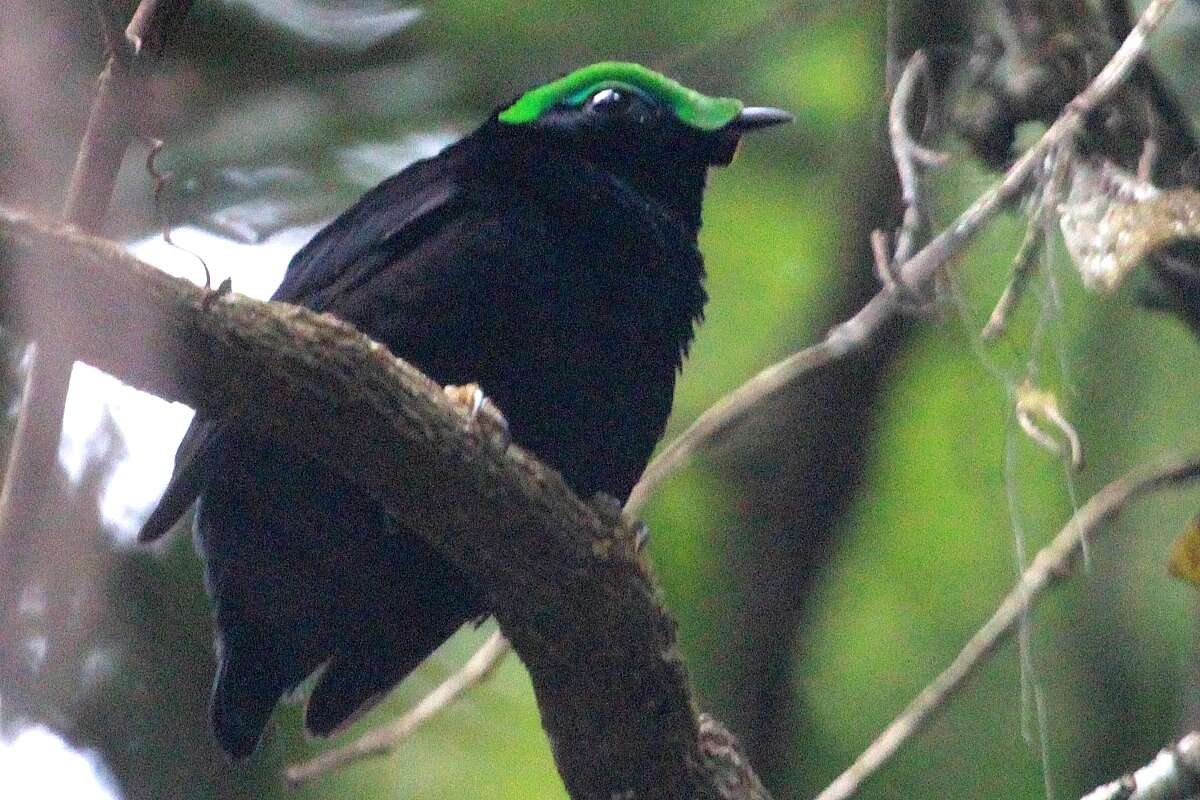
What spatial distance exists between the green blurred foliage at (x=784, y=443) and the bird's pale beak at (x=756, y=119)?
53cm

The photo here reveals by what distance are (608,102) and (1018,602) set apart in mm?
1321

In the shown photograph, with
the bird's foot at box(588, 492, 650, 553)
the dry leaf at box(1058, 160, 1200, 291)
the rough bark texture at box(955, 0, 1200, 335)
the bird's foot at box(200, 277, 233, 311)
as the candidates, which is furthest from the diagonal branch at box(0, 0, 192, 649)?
the rough bark texture at box(955, 0, 1200, 335)

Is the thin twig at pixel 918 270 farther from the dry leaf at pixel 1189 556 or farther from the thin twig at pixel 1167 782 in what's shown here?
the thin twig at pixel 1167 782

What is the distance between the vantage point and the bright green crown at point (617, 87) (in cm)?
357

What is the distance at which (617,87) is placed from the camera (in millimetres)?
3553

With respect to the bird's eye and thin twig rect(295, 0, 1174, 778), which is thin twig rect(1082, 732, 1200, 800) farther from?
the bird's eye

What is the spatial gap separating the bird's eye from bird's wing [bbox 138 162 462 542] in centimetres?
36

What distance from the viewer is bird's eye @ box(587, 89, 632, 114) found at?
3.52 m

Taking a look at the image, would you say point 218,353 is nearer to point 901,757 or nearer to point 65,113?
point 65,113

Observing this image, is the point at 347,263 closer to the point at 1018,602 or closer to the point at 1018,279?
the point at 1018,279

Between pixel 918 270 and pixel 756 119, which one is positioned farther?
pixel 756 119

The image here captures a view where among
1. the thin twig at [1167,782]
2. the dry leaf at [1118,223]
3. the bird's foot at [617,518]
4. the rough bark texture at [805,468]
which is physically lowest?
the rough bark texture at [805,468]

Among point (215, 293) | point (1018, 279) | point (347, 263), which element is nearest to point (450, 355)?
point (347, 263)

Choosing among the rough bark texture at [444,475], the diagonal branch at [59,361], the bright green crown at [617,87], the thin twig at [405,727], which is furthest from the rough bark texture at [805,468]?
the diagonal branch at [59,361]
